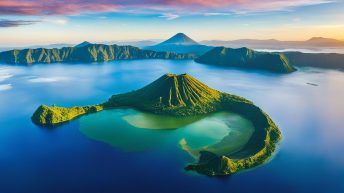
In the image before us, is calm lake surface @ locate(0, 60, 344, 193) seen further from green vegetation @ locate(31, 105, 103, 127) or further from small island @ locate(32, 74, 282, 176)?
green vegetation @ locate(31, 105, 103, 127)

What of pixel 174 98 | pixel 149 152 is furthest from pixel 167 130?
pixel 174 98

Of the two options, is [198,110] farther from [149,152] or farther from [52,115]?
[52,115]

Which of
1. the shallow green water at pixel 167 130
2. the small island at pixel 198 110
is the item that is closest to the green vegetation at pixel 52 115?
the small island at pixel 198 110

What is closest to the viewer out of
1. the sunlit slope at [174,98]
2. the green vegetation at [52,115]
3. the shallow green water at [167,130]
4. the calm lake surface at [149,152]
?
the calm lake surface at [149,152]

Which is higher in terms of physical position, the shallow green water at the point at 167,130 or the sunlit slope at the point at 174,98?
the sunlit slope at the point at 174,98

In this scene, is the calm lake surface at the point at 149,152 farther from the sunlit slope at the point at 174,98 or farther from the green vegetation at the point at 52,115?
the sunlit slope at the point at 174,98

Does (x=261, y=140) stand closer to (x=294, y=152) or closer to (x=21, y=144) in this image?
(x=294, y=152)

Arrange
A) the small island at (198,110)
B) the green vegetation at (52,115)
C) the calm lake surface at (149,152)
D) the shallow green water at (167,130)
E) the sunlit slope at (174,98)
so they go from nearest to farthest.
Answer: the calm lake surface at (149,152) → the small island at (198,110) → the shallow green water at (167,130) → the green vegetation at (52,115) → the sunlit slope at (174,98)
